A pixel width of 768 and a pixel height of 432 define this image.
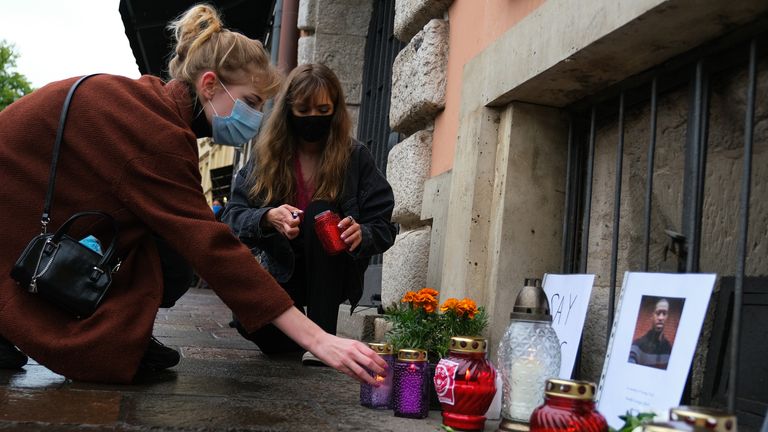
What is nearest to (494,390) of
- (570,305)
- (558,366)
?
(558,366)

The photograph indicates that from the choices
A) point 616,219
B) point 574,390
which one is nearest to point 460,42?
point 616,219

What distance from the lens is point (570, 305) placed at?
2395mm

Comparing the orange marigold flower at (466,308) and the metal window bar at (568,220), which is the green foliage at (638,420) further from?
the metal window bar at (568,220)

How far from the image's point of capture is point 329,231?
295cm

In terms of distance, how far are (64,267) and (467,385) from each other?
3.81 ft

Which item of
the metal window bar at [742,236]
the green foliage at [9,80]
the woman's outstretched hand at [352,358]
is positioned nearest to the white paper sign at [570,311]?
the metal window bar at [742,236]

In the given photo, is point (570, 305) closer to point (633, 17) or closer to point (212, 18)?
point (633, 17)

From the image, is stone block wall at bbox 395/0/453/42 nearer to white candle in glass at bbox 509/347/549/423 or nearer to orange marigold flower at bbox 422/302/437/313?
orange marigold flower at bbox 422/302/437/313

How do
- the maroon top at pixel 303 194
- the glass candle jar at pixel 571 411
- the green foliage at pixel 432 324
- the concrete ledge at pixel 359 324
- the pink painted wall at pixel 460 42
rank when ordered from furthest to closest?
the concrete ledge at pixel 359 324
the maroon top at pixel 303 194
the pink painted wall at pixel 460 42
the green foliage at pixel 432 324
the glass candle jar at pixel 571 411

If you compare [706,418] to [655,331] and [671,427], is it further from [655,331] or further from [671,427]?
[655,331]

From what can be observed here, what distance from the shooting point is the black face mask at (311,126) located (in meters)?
3.31

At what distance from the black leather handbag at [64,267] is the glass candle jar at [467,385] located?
1.03 metres

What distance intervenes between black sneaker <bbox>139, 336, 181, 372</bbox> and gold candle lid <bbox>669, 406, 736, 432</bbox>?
75.7 inches

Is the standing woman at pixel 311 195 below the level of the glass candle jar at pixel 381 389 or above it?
above
